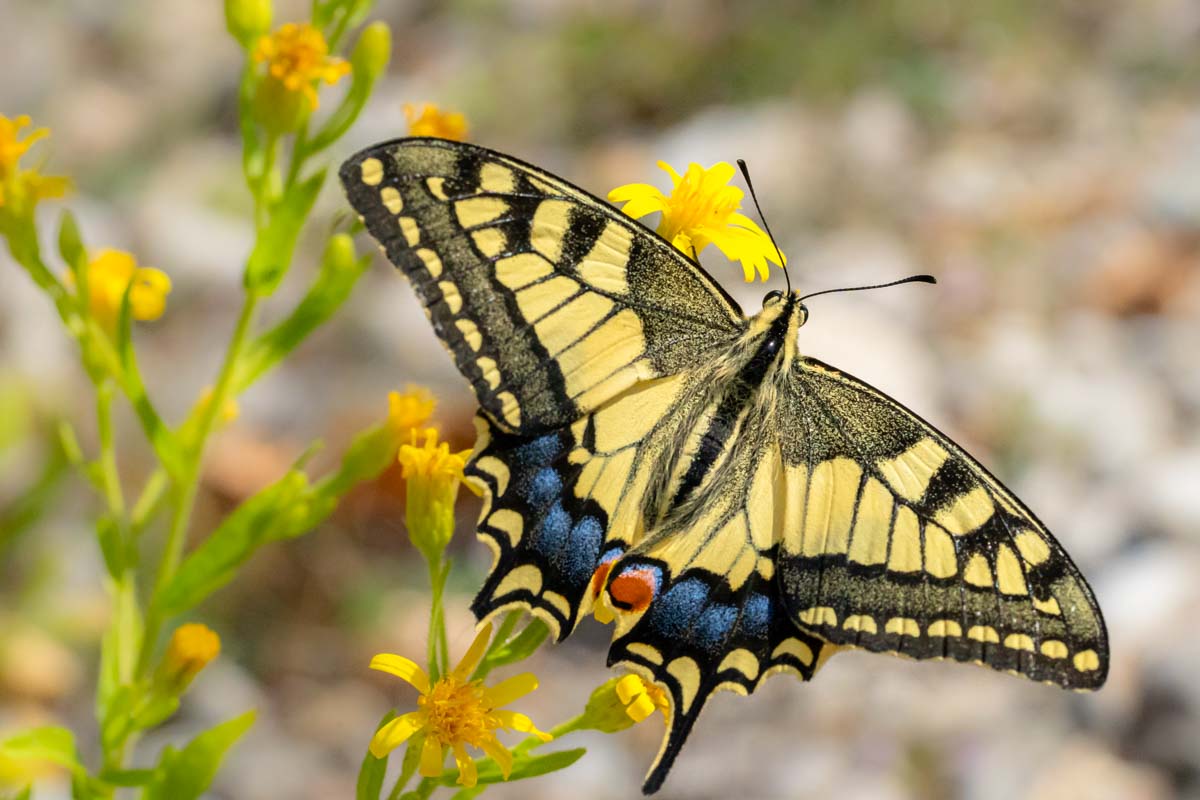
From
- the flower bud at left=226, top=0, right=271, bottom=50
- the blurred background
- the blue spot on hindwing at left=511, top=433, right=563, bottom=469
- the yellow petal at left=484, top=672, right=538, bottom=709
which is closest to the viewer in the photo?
the yellow petal at left=484, top=672, right=538, bottom=709

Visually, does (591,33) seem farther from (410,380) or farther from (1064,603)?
(1064,603)

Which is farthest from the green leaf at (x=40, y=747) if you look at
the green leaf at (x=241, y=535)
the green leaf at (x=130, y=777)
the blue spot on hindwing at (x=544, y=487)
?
the blue spot on hindwing at (x=544, y=487)

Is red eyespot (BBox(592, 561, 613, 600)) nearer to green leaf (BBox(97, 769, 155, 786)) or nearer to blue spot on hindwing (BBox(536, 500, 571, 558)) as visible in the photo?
blue spot on hindwing (BBox(536, 500, 571, 558))

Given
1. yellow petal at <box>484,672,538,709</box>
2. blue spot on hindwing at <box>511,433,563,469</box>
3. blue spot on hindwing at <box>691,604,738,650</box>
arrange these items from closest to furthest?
yellow petal at <box>484,672,538,709</box>, blue spot on hindwing at <box>691,604,738,650</box>, blue spot on hindwing at <box>511,433,563,469</box>

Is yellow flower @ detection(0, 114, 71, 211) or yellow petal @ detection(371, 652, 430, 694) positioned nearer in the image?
yellow petal @ detection(371, 652, 430, 694)

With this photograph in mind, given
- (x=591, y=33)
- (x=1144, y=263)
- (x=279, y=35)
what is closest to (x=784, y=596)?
(x=279, y=35)

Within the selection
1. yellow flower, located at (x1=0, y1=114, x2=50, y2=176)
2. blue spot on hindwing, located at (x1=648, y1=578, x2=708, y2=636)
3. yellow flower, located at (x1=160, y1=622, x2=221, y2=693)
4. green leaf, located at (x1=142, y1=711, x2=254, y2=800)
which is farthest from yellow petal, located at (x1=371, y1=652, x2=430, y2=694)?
yellow flower, located at (x1=0, y1=114, x2=50, y2=176)
